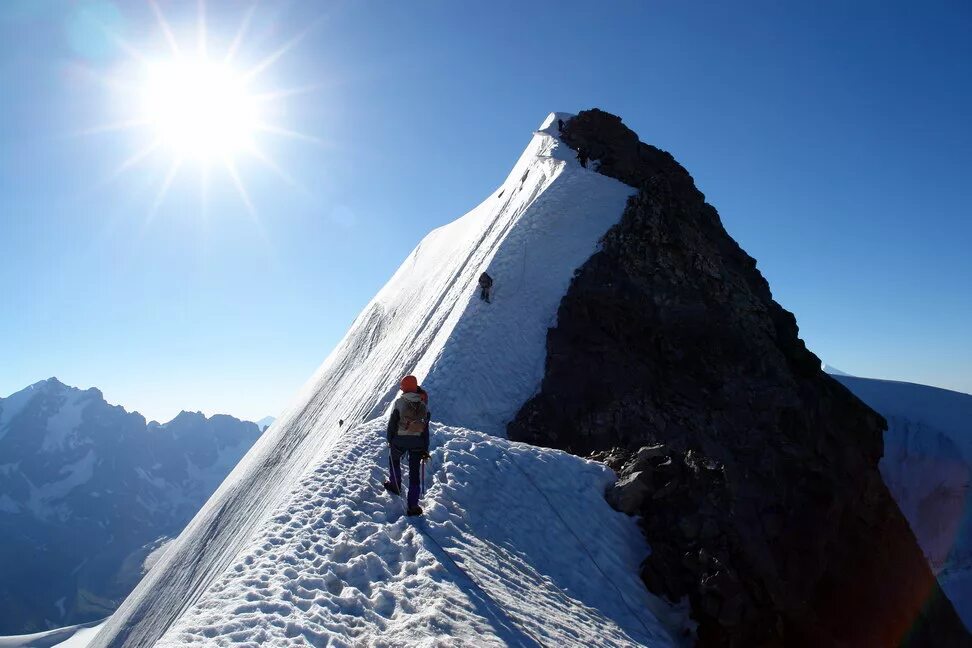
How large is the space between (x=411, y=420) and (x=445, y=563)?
2455 millimetres

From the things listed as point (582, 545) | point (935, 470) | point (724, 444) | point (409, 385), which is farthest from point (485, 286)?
point (935, 470)

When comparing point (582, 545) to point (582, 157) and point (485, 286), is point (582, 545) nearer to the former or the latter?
point (485, 286)

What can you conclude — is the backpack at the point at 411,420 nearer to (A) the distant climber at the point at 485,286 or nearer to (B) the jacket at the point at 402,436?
(B) the jacket at the point at 402,436

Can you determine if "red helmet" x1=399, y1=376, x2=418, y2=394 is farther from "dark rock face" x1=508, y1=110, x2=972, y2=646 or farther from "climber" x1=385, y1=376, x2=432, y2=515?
"dark rock face" x1=508, y1=110, x2=972, y2=646

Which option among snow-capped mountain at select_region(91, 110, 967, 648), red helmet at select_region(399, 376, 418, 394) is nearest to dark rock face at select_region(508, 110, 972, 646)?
snow-capped mountain at select_region(91, 110, 967, 648)

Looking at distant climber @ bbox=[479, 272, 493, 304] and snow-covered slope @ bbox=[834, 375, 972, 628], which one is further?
snow-covered slope @ bbox=[834, 375, 972, 628]

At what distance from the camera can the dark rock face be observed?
35.7ft

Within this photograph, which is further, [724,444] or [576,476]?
[724,444]

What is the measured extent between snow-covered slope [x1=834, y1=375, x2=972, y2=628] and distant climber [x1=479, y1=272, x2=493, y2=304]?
52985mm

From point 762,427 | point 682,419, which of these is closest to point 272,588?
point 682,419

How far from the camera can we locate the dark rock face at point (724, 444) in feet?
35.7

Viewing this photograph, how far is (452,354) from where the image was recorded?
61.1ft

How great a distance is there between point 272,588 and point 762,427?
15.7 metres

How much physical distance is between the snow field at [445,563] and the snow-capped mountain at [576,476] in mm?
46
